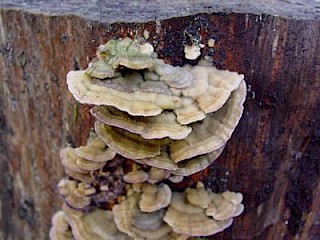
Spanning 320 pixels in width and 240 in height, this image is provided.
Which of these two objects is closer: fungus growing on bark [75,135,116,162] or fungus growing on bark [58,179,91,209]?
fungus growing on bark [75,135,116,162]

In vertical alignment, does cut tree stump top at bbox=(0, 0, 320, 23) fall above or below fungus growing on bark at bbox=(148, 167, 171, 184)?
above

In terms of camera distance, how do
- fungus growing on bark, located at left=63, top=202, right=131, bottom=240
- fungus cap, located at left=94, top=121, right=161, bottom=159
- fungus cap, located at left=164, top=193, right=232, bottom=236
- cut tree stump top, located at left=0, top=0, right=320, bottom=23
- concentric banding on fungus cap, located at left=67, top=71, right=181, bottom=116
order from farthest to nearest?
fungus growing on bark, located at left=63, top=202, right=131, bottom=240 < fungus cap, located at left=164, top=193, right=232, bottom=236 < cut tree stump top, located at left=0, top=0, right=320, bottom=23 < fungus cap, located at left=94, top=121, right=161, bottom=159 < concentric banding on fungus cap, located at left=67, top=71, right=181, bottom=116

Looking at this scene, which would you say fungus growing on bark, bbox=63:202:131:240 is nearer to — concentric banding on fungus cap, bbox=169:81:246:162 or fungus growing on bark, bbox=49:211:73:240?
fungus growing on bark, bbox=49:211:73:240

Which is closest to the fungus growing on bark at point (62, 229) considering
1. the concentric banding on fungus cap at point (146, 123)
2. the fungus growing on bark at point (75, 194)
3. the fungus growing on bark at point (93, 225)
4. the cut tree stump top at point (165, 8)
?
the fungus growing on bark at point (93, 225)

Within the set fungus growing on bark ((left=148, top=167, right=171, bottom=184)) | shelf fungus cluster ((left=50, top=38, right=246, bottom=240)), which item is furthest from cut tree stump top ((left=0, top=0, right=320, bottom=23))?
fungus growing on bark ((left=148, top=167, right=171, bottom=184))

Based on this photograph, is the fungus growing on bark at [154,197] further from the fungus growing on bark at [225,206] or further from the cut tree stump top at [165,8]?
the cut tree stump top at [165,8]

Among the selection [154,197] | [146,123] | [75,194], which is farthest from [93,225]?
[146,123]

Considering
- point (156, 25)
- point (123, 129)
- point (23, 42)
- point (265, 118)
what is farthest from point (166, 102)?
point (23, 42)
